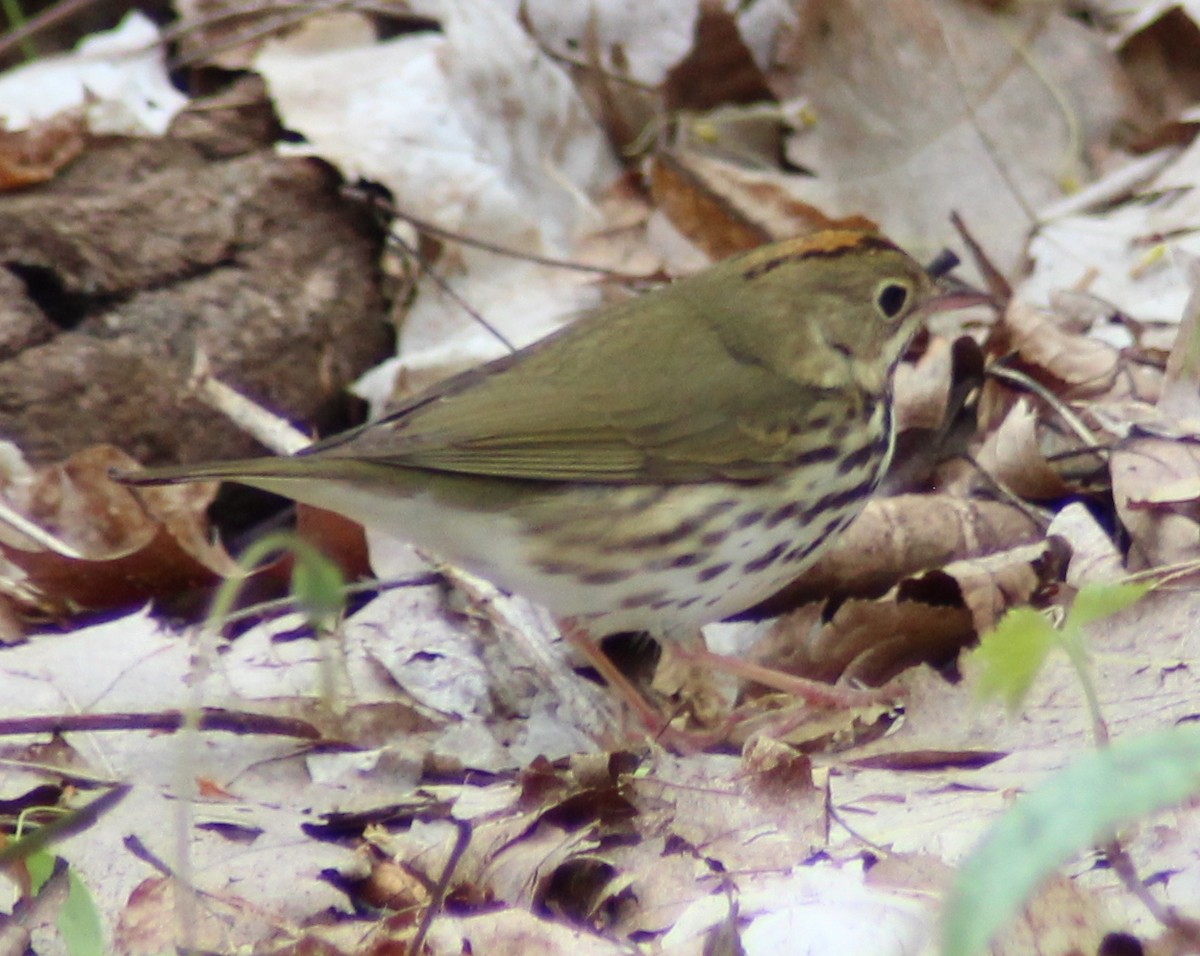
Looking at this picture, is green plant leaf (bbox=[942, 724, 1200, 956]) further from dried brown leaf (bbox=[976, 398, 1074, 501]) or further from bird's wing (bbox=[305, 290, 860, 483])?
dried brown leaf (bbox=[976, 398, 1074, 501])

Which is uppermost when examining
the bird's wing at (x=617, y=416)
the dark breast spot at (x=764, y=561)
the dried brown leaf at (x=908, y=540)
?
the bird's wing at (x=617, y=416)

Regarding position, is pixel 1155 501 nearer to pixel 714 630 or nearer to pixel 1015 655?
pixel 714 630

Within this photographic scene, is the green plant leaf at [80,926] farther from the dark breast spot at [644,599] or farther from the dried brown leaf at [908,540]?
the dried brown leaf at [908,540]

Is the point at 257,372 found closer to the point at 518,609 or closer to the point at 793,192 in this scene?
the point at 518,609

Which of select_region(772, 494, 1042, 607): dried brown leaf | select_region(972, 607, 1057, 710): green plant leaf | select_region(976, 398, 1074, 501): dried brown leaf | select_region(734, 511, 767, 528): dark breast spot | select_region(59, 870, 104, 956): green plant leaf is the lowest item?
select_region(772, 494, 1042, 607): dried brown leaf

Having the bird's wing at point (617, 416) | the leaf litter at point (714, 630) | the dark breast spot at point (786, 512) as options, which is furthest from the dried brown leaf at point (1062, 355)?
the dark breast spot at point (786, 512)

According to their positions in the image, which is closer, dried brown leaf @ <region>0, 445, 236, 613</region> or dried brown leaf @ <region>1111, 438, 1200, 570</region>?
dried brown leaf @ <region>1111, 438, 1200, 570</region>

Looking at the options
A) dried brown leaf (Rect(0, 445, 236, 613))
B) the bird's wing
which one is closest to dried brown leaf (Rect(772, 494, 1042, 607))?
the bird's wing
